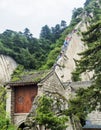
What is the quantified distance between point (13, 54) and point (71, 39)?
8.18 m

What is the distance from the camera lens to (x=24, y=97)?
26.5 m

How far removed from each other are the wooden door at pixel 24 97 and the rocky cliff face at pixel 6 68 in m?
13.3

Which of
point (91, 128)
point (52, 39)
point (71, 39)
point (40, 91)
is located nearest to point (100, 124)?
point (91, 128)

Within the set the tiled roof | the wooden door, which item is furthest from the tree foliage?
the wooden door

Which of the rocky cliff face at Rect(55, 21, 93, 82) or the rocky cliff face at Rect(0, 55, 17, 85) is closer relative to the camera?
the rocky cliff face at Rect(55, 21, 93, 82)

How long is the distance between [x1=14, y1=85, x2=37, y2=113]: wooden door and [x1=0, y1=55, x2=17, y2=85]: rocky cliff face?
1331cm

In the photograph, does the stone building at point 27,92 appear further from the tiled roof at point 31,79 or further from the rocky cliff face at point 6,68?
the rocky cliff face at point 6,68

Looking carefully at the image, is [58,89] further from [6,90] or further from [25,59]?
[25,59]

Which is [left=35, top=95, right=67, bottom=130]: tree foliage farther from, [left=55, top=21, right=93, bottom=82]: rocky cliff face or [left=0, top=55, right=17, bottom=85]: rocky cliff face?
[left=0, top=55, right=17, bottom=85]: rocky cliff face

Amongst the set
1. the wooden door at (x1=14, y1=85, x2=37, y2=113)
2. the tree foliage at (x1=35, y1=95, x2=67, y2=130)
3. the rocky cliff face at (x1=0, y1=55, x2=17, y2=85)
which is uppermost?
the rocky cliff face at (x1=0, y1=55, x2=17, y2=85)

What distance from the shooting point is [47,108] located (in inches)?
733

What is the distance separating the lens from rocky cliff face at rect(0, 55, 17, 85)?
40.7 m

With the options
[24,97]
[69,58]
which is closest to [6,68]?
[69,58]

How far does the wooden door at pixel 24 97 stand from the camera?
26.1 metres
